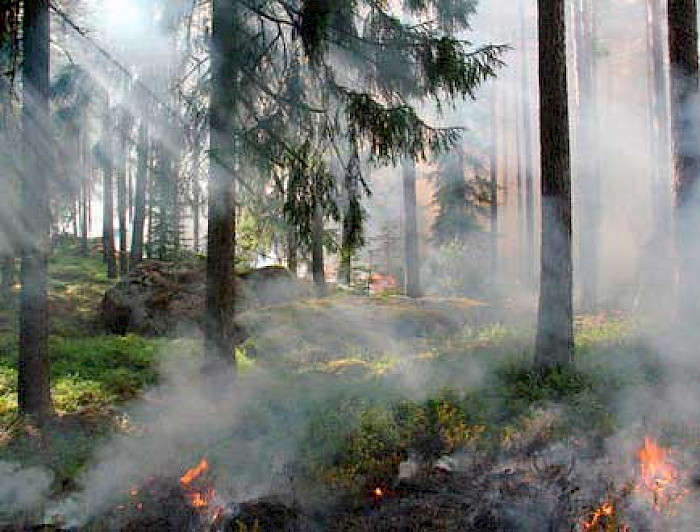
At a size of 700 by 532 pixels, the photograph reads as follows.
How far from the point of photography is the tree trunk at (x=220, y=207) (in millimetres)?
7777

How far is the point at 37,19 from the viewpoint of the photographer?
7.05 meters

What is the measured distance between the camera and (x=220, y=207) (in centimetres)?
786

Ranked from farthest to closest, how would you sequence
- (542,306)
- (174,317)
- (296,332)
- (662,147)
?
(662,147), (174,317), (296,332), (542,306)

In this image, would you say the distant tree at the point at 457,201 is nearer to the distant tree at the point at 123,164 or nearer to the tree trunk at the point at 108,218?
the distant tree at the point at 123,164

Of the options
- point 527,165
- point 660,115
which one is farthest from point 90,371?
point 527,165

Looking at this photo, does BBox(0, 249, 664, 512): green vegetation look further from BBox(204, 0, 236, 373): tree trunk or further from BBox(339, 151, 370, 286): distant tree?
BBox(339, 151, 370, 286): distant tree

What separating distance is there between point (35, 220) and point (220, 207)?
2.33 meters

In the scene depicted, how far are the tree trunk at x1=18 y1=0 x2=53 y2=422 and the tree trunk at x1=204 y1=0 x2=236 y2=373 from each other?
2083 millimetres

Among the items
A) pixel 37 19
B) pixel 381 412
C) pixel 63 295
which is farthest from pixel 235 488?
pixel 63 295

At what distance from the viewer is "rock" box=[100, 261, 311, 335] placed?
41.5 ft

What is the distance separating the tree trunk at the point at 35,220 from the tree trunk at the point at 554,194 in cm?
660

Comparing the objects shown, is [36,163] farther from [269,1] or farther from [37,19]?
[269,1]

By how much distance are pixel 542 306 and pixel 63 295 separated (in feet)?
45.6

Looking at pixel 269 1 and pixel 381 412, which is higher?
pixel 269 1
